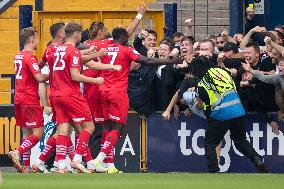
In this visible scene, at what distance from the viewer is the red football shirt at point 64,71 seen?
20.5 metres

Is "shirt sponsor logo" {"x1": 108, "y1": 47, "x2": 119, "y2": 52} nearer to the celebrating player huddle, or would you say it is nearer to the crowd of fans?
the celebrating player huddle

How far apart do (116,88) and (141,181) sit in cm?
324

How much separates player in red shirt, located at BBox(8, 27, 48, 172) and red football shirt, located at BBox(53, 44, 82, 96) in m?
0.64

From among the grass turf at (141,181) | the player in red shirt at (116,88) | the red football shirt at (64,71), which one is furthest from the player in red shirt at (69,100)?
the grass turf at (141,181)

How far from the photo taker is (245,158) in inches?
859

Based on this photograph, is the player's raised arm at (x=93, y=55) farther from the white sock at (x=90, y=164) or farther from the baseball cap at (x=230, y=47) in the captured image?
the baseball cap at (x=230, y=47)

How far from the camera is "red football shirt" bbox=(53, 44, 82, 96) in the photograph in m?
20.5

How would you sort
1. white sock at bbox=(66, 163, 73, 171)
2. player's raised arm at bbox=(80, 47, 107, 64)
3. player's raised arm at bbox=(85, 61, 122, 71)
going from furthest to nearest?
white sock at bbox=(66, 163, 73, 171) < player's raised arm at bbox=(80, 47, 107, 64) < player's raised arm at bbox=(85, 61, 122, 71)

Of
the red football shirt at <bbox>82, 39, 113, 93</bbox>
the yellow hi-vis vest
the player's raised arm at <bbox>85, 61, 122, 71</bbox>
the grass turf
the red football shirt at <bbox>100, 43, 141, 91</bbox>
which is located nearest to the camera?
the grass turf

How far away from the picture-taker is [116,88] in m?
21.2

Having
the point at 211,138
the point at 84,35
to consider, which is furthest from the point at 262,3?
the point at 211,138

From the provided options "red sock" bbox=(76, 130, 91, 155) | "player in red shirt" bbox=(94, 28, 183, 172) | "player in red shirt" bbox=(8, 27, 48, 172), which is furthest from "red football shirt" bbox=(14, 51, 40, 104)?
"red sock" bbox=(76, 130, 91, 155)

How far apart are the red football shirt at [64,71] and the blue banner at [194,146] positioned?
7.47ft

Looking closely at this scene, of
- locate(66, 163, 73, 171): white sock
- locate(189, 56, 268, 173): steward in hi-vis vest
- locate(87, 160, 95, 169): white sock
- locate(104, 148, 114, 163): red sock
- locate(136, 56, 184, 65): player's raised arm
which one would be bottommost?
A: locate(66, 163, 73, 171): white sock
